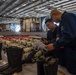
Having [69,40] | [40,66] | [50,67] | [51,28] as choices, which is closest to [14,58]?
[40,66]

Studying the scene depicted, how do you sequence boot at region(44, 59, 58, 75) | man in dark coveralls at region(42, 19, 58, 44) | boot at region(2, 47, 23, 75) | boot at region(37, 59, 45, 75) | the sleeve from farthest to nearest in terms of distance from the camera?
man in dark coveralls at region(42, 19, 58, 44) → the sleeve → boot at region(2, 47, 23, 75) → boot at region(37, 59, 45, 75) → boot at region(44, 59, 58, 75)

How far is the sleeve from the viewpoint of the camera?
1.47m

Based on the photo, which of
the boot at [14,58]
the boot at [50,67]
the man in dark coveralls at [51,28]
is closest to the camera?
the boot at [50,67]

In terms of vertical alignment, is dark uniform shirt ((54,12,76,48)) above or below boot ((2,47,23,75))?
above

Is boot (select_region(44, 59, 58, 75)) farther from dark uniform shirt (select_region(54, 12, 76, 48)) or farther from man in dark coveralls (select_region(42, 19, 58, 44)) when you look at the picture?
man in dark coveralls (select_region(42, 19, 58, 44))

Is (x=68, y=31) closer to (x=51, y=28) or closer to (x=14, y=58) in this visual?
(x=14, y=58)

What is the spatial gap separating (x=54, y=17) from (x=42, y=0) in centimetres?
878

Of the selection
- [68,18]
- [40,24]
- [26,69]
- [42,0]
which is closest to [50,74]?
[26,69]

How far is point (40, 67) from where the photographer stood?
3.92 feet

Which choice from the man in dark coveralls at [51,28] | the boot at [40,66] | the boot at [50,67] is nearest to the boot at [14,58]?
the boot at [40,66]

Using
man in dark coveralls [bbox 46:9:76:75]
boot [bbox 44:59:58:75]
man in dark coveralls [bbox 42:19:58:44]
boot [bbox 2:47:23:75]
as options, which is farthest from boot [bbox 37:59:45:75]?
man in dark coveralls [bbox 42:19:58:44]

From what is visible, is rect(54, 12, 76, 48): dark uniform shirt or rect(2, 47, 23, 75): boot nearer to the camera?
rect(2, 47, 23, 75): boot

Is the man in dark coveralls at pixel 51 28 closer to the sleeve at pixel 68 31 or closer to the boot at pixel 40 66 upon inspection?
the sleeve at pixel 68 31

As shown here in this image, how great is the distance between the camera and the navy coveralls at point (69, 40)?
148cm
